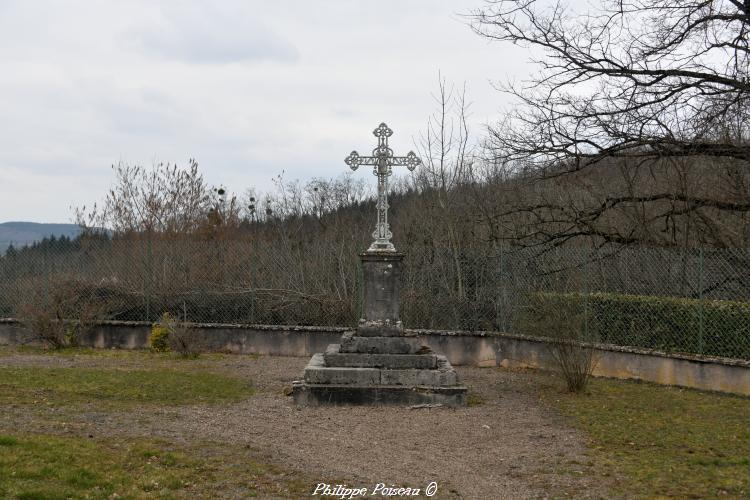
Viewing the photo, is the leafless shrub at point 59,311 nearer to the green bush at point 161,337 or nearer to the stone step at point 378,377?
the green bush at point 161,337

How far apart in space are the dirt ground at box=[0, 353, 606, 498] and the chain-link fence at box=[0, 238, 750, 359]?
2.64m

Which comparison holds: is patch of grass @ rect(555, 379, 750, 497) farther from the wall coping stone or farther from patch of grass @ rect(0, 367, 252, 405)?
patch of grass @ rect(0, 367, 252, 405)

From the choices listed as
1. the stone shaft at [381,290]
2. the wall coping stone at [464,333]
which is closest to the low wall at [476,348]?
the wall coping stone at [464,333]

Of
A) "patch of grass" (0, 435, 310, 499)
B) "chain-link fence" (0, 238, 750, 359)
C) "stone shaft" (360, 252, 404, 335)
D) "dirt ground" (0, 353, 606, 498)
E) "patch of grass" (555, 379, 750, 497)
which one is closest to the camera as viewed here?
"patch of grass" (0, 435, 310, 499)

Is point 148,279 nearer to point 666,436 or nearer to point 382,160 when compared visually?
point 382,160

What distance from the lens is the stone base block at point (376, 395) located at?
9688 millimetres

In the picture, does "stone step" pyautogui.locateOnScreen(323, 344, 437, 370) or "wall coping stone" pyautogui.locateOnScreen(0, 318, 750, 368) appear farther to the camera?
"wall coping stone" pyautogui.locateOnScreen(0, 318, 750, 368)

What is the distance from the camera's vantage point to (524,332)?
45.3 feet

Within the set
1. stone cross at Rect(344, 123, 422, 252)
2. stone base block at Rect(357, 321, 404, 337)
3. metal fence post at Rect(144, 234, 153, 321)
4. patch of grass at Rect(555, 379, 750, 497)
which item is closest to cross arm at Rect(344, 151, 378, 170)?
stone cross at Rect(344, 123, 422, 252)

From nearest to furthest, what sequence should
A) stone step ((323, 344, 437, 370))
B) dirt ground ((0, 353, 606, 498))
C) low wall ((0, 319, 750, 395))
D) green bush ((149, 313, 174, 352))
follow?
1. dirt ground ((0, 353, 606, 498))
2. stone step ((323, 344, 437, 370))
3. low wall ((0, 319, 750, 395))
4. green bush ((149, 313, 174, 352))

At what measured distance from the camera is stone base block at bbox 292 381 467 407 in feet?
31.8

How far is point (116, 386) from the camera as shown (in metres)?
10.5

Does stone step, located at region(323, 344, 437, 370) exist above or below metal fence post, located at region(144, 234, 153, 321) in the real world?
below

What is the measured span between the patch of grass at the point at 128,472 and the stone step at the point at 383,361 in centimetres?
340
